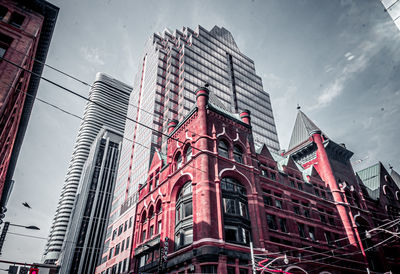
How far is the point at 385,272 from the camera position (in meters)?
39.1

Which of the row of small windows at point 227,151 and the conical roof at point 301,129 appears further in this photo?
the conical roof at point 301,129

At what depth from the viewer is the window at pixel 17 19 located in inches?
1111

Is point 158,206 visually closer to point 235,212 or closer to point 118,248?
point 235,212

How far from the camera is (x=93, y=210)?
118 m

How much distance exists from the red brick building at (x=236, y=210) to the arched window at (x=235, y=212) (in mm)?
106

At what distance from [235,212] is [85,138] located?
151 m

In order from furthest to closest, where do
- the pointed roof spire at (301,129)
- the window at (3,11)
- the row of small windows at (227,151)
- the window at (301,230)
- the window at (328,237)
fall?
the pointed roof spire at (301,129), the window at (328,237), the window at (301,230), the row of small windows at (227,151), the window at (3,11)

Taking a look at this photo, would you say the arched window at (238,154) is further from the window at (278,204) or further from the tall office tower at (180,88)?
the tall office tower at (180,88)

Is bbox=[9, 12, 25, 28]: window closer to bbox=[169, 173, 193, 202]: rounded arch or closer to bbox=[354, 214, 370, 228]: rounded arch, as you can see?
bbox=[169, 173, 193, 202]: rounded arch

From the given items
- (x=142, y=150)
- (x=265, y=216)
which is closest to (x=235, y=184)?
(x=265, y=216)

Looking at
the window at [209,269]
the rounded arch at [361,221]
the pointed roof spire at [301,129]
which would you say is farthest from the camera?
the pointed roof spire at [301,129]

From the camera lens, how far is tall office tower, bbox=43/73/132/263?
13662 cm

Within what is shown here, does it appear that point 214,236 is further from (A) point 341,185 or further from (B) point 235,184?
(A) point 341,185

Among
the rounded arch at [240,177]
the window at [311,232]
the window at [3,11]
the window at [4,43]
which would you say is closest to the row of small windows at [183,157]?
the rounded arch at [240,177]
